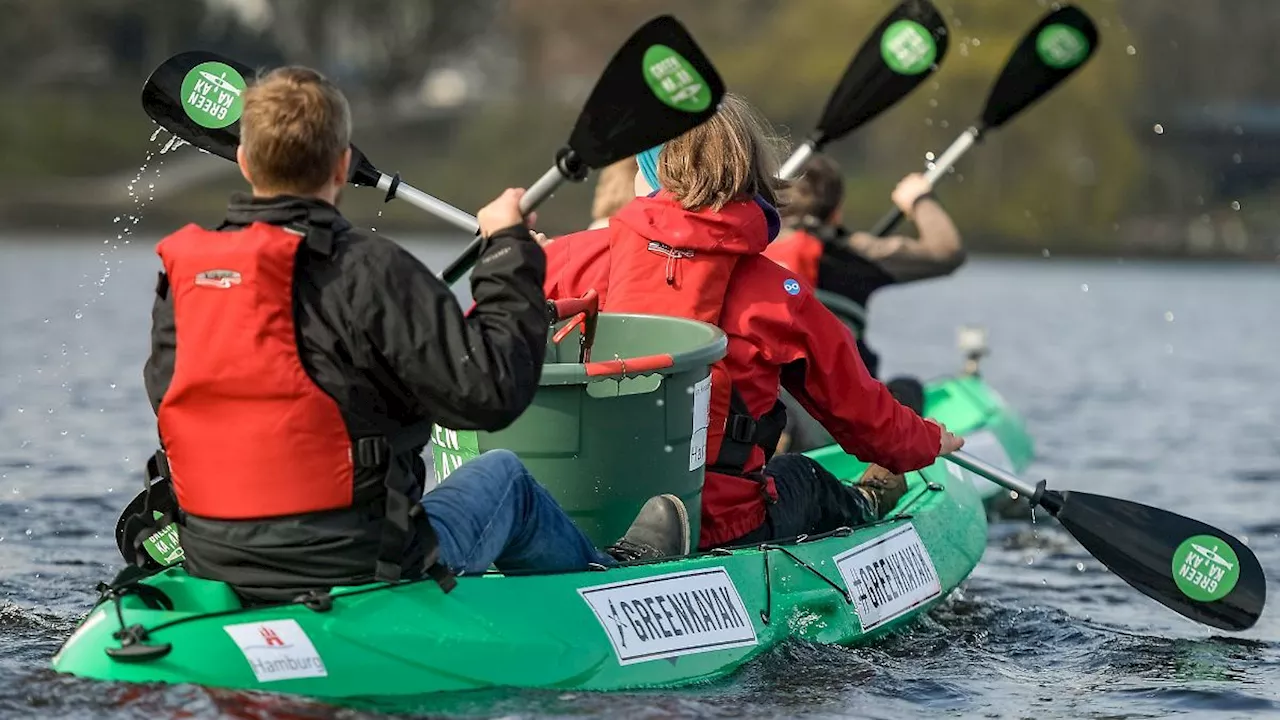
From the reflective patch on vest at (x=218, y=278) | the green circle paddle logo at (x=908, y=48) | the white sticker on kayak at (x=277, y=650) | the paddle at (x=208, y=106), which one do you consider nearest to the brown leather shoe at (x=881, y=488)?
the paddle at (x=208, y=106)

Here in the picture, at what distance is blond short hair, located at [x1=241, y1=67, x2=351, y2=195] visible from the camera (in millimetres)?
3840

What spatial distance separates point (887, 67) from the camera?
8.00m

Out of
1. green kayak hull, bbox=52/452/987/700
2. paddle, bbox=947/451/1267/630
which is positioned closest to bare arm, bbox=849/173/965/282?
paddle, bbox=947/451/1267/630

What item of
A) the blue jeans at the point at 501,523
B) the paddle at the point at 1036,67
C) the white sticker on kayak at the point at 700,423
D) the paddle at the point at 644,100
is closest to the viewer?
the blue jeans at the point at 501,523

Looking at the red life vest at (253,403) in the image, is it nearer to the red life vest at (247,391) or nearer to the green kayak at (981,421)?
the red life vest at (247,391)

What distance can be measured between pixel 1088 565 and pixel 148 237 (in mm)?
28410

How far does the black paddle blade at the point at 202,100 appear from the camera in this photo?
19.3 feet

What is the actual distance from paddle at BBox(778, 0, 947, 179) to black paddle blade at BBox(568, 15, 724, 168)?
11.0 ft

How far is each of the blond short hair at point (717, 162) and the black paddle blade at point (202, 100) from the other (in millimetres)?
1260

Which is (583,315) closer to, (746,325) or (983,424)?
(746,325)

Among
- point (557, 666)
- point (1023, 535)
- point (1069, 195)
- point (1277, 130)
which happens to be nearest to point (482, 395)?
point (557, 666)

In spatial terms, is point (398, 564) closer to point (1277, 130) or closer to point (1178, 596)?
point (1178, 596)

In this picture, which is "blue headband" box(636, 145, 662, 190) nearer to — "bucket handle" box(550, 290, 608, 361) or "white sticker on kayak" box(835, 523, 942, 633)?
"bucket handle" box(550, 290, 608, 361)

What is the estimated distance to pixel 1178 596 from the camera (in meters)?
6.17
